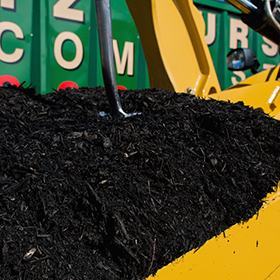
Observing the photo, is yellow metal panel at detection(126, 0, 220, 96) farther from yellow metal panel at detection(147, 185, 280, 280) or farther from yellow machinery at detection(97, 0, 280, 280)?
yellow metal panel at detection(147, 185, 280, 280)

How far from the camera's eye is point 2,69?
247cm

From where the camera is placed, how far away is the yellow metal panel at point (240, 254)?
888 millimetres

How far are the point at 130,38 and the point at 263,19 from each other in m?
1.58

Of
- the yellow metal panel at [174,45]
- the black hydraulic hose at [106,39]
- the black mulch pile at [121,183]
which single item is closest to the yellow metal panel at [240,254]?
the black mulch pile at [121,183]

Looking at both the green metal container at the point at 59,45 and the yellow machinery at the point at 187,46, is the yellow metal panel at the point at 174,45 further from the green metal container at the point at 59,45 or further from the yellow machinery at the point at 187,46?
the green metal container at the point at 59,45

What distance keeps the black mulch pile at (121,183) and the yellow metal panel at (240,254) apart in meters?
0.04

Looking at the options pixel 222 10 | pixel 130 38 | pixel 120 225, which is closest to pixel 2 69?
pixel 130 38

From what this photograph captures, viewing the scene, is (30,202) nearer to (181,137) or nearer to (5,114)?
(5,114)

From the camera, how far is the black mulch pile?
2.46 feet

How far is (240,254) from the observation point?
3.31 ft

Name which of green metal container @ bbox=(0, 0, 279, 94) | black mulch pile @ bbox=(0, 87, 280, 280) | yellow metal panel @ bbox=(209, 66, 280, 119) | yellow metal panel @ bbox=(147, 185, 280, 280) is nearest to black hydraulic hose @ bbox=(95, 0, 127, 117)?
black mulch pile @ bbox=(0, 87, 280, 280)

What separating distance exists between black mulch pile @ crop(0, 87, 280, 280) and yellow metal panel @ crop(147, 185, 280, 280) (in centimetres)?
4

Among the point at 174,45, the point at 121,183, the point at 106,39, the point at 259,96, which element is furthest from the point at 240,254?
the point at 174,45

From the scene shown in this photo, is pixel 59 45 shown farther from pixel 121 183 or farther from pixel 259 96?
pixel 121 183
